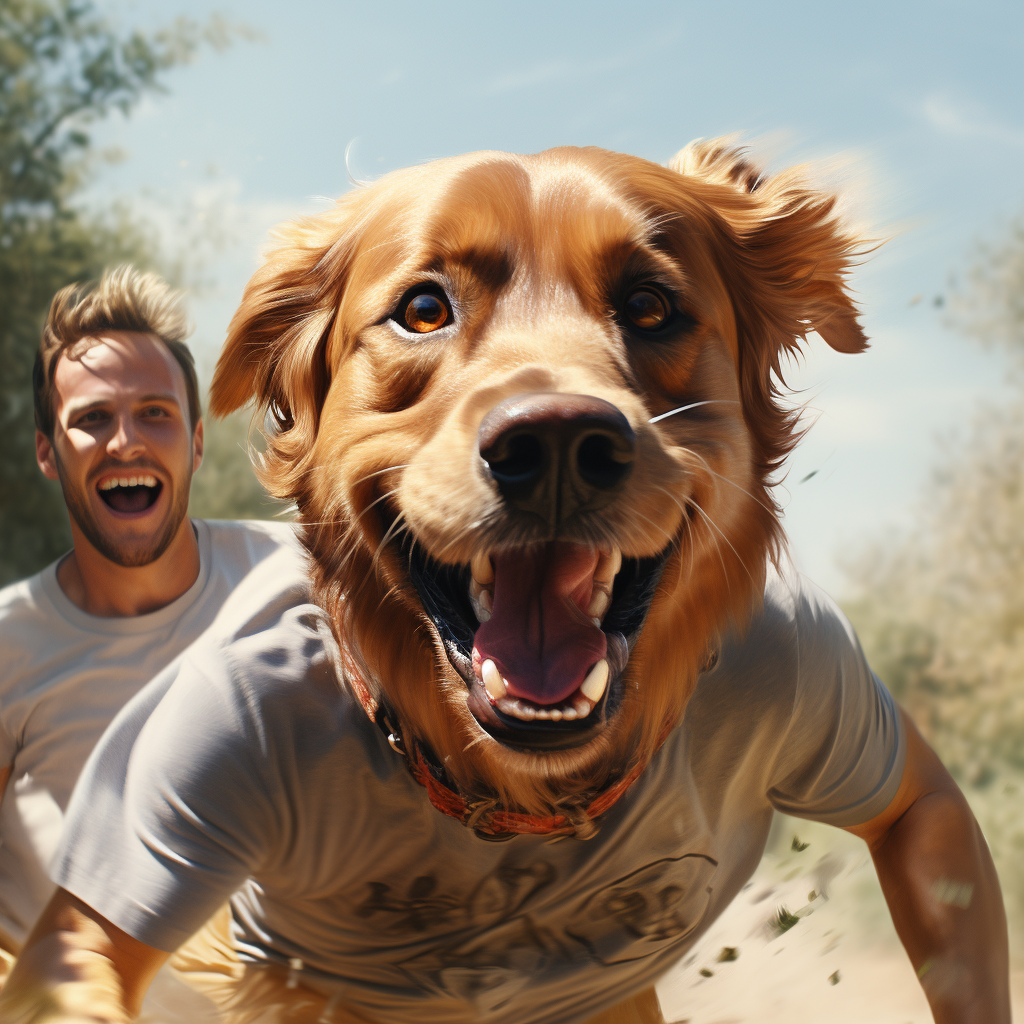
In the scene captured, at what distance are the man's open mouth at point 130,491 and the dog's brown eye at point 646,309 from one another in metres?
2.53

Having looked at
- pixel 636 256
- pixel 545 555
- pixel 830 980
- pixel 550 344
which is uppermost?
pixel 636 256

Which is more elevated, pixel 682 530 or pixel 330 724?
pixel 682 530

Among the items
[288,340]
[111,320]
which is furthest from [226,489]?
[288,340]

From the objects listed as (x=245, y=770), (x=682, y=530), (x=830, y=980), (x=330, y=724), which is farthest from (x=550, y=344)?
(x=830, y=980)

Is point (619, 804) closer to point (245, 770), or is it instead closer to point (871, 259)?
point (245, 770)

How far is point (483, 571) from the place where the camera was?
176 cm

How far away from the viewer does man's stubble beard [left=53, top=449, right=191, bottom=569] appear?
3633 mm

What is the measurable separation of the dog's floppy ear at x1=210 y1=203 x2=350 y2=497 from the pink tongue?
0.61m

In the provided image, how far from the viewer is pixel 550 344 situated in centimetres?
168

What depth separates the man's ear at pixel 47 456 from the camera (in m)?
3.98

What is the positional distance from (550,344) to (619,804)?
3.38ft

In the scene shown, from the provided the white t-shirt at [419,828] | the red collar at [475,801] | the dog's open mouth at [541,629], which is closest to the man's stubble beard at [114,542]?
the white t-shirt at [419,828]

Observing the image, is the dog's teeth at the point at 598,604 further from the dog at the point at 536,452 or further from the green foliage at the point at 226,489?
the green foliage at the point at 226,489

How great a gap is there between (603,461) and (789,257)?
37.7 inches
